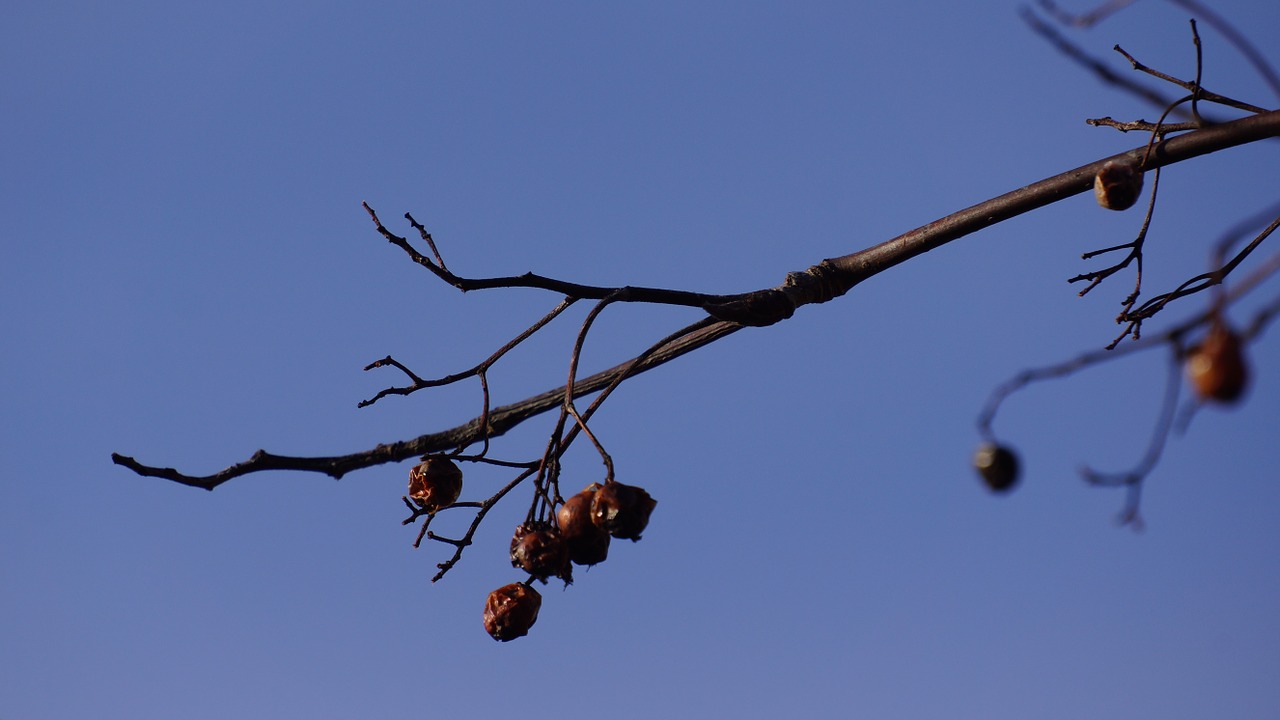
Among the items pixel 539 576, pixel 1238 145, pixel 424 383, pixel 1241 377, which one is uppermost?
pixel 424 383

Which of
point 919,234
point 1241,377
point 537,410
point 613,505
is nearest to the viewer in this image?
point 1241,377

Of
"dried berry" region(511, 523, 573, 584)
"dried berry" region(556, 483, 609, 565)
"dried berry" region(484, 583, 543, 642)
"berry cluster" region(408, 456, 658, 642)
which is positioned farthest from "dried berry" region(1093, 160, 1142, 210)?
"dried berry" region(484, 583, 543, 642)

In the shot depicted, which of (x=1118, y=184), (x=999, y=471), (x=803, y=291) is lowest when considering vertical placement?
(x=999, y=471)

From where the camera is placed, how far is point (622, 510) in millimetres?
2854

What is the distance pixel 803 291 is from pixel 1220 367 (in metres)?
1.87

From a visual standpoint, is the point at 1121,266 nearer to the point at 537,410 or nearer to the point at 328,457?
the point at 537,410

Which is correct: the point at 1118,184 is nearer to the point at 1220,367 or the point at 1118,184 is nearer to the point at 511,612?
the point at 1220,367

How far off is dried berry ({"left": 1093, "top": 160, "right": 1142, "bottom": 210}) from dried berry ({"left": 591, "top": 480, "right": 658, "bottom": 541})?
1571mm

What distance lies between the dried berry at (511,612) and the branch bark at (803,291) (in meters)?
0.50

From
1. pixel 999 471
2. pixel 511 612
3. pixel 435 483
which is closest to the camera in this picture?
pixel 999 471

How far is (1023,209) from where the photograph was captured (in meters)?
3.18

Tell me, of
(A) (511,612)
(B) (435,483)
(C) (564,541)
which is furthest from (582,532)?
(B) (435,483)

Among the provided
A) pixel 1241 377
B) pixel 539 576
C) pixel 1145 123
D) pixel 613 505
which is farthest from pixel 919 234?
pixel 1241 377

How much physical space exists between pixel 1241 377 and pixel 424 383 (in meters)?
2.41
